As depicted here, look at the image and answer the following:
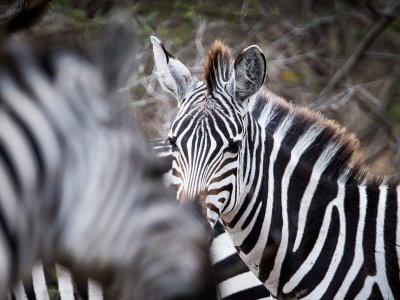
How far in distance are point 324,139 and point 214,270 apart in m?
1.06

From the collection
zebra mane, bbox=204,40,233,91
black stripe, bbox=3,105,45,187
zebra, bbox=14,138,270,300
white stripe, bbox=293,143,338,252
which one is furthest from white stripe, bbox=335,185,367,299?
black stripe, bbox=3,105,45,187

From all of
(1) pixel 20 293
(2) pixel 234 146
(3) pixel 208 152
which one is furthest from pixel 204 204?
(1) pixel 20 293

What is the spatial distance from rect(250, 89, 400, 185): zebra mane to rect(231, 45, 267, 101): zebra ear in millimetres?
221

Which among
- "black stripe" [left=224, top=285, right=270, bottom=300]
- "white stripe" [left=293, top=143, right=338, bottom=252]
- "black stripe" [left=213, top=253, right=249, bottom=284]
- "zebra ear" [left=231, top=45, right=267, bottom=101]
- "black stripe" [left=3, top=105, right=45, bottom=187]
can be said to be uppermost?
"black stripe" [left=3, top=105, right=45, bottom=187]

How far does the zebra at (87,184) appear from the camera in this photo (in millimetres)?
1681

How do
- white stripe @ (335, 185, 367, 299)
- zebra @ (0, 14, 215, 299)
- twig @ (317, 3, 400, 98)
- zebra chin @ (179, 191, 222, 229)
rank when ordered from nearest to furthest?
zebra @ (0, 14, 215, 299) < zebra chin @ (179, 191, 222, 229) < white stripe @ (335, 185, 367, 299) < twig @ (317, 3, 400, 98)

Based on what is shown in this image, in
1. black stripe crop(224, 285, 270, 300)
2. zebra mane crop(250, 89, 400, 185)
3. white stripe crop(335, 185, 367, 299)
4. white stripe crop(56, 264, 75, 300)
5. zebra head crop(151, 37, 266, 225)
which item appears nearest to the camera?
zebra head crop(151, 37, 266, 225)

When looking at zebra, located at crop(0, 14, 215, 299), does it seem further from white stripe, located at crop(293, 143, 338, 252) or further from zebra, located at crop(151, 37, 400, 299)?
white stripe, located at crop(293, 143, 338, 252)

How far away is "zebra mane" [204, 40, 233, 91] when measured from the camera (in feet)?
14.5

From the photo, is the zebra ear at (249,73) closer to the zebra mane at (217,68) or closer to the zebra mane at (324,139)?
the zebra mane at (217,68)

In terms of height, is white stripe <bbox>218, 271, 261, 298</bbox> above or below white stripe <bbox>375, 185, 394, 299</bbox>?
below

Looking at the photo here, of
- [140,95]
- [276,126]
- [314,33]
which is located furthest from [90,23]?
[314,33]

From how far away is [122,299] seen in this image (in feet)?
6.36

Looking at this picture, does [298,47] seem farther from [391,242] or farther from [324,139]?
[391,242]
